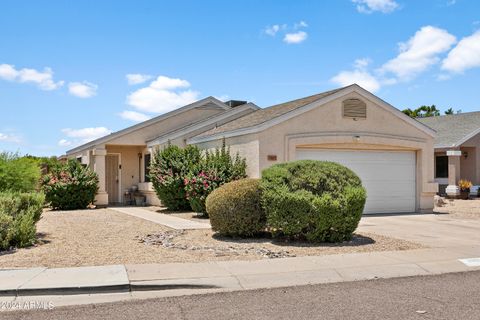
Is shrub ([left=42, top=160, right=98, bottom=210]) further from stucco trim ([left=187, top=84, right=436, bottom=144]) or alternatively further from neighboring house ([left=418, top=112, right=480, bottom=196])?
neighboring house ([left=418, top=112, right=480, bottom=196])

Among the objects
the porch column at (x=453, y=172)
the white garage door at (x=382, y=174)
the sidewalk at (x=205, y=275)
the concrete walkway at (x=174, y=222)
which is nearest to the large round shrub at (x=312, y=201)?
the sidewalk at (x=205, y=275)

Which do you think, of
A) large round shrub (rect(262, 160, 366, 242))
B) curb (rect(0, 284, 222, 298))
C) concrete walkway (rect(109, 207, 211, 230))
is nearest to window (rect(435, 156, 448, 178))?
concrete walkway (rect(109, 207, 211, 230))

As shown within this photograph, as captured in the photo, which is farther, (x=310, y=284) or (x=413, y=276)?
(x=413, y=276)

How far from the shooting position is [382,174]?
709 inches

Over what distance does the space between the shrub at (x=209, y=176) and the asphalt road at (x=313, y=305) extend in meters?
8.79

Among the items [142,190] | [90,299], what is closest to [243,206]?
[90,299]

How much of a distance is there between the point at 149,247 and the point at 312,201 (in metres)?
3.65

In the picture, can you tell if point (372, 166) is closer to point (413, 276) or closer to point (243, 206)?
point (243, 206)

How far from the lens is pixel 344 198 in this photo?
11188 millimetres

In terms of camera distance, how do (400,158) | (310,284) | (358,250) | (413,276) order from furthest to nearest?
(400,158)
(358,250)
(413,276)
(310,284)

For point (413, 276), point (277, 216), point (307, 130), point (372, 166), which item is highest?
point (307, 130)

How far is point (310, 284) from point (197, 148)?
12.7 m

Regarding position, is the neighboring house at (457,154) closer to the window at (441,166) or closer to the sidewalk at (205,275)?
the window at (441,166)

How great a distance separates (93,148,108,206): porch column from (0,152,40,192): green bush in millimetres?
8341
